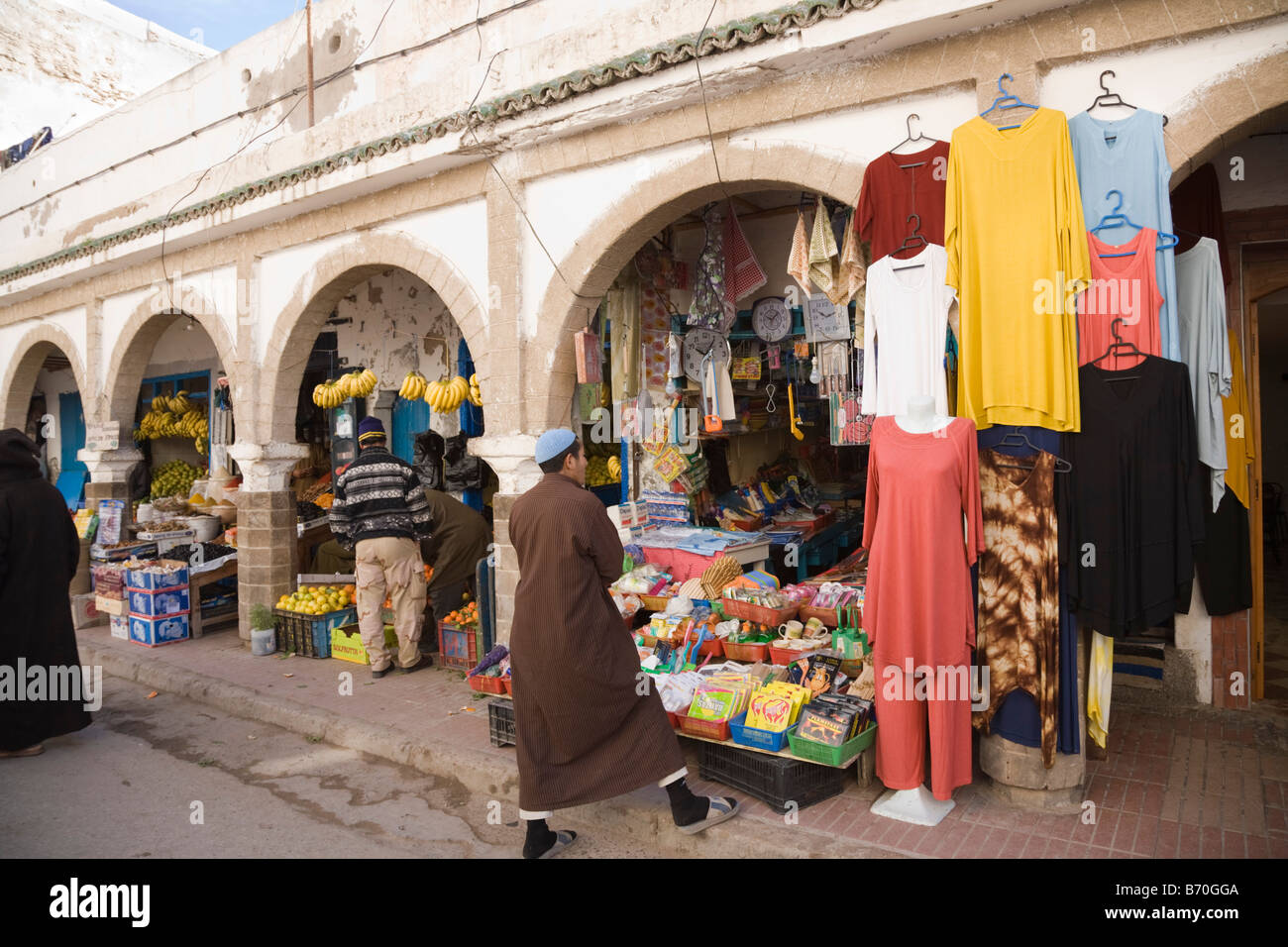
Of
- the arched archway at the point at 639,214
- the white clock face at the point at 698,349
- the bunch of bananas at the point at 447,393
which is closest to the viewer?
the arched archway at the point at 639,214

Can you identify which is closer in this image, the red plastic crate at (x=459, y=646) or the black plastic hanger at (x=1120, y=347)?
the black plastic hanger at (x=1120, y=347)

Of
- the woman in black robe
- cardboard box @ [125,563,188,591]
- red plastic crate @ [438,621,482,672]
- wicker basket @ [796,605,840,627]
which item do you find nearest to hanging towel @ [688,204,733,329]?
wicker basket @ [796,605,840,627]

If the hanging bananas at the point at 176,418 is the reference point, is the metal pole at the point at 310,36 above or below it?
above

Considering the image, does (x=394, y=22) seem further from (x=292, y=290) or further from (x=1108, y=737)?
(x=1108, y=737)

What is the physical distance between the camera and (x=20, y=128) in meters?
15.2

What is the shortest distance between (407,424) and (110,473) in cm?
398

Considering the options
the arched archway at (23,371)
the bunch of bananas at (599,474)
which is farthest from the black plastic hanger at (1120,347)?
the arched archway at (23,371)

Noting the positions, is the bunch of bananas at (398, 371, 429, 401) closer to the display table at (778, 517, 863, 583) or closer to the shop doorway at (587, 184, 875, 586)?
the shop doorway at (587, 184, 875, 586)

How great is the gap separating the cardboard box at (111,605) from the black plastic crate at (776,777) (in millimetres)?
7828

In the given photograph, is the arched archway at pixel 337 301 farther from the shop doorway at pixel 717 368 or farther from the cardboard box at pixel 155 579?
the cardboard box at pixel 155 579

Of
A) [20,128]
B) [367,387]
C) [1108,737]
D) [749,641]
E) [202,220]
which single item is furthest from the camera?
[20,128]

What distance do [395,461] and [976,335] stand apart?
16.6 feet

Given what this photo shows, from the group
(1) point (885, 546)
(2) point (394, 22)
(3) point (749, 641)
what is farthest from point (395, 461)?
(1) point (885, 546)

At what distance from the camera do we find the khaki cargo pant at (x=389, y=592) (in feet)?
24.0
